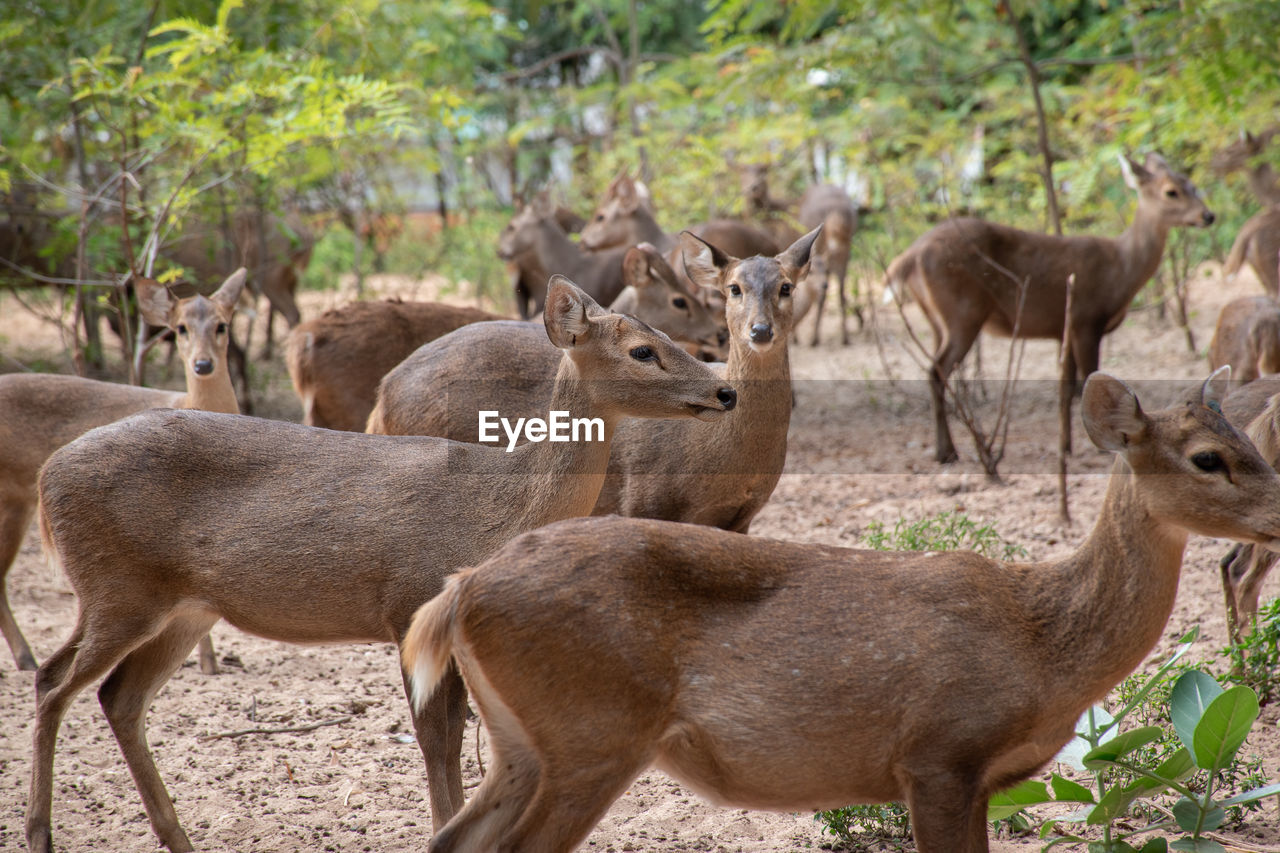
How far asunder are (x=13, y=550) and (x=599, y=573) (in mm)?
3905

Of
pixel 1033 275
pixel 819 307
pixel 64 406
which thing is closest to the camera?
pixel 64 406

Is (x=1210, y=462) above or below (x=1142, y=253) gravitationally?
below

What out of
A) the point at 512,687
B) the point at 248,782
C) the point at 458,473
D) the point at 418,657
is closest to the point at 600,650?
the point at 512,687

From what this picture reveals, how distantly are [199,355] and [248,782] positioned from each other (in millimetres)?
2266

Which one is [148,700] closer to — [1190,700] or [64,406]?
[64,406]

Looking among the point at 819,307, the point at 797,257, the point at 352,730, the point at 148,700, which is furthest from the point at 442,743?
the point at 819,307

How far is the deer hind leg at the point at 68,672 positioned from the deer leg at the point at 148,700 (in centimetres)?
15

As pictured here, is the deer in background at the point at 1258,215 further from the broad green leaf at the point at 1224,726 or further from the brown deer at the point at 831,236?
the broad green leaf at the point at 1224,726

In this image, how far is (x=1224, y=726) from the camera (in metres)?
3.05

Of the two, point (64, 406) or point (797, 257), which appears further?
point (64, 406)

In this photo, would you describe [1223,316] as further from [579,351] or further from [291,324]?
[291,324]

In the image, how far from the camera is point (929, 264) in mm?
8742

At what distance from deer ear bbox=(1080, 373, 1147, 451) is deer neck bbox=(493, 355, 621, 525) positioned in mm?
1553

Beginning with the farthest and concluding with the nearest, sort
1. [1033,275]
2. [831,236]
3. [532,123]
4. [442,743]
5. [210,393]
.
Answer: [532,123]
[831,236]
[1033,275]
[210,393]
[442,743]
